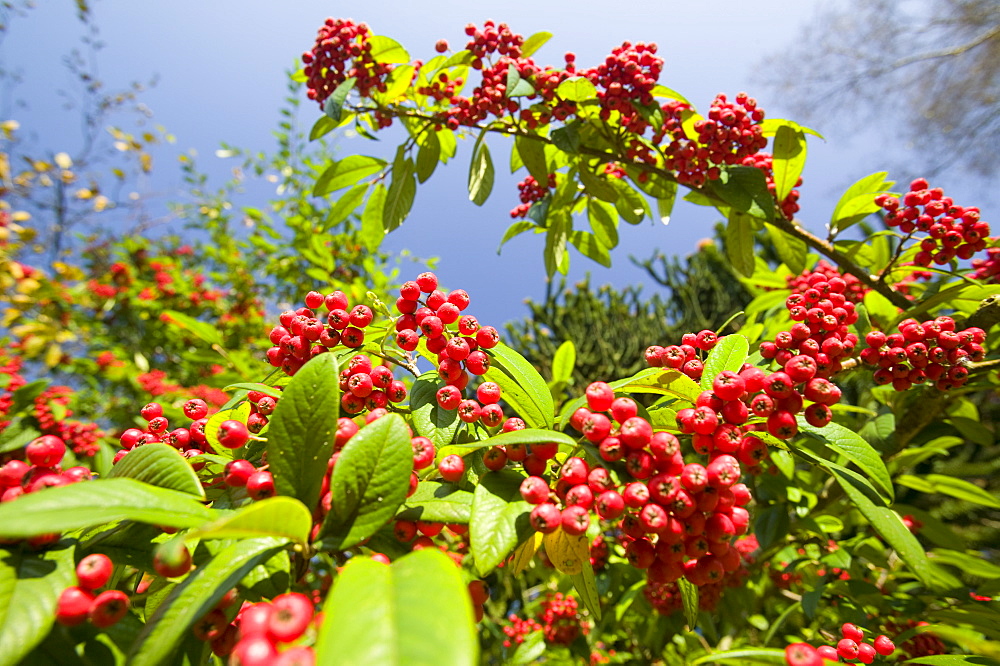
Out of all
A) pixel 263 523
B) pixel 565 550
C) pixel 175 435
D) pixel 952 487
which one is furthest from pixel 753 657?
pixel 952 487

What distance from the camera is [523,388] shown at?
48.1 inches

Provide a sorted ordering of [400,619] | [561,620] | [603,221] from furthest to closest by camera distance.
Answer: [561,620] < [603,221] < [400,619]

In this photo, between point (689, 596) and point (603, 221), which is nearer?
point (689, 596)

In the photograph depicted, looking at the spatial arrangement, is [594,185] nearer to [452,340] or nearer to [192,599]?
[452,340]

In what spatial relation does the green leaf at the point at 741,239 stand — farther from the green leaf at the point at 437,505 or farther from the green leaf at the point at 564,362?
the green leaf at the point at 437,505

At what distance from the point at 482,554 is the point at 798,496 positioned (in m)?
2.55

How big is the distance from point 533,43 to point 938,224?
2.18 m

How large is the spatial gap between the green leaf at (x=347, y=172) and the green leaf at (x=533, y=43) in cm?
102

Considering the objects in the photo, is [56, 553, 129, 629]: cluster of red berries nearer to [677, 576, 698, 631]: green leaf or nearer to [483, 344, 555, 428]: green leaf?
[483, 344, 555, 428]: green leaf

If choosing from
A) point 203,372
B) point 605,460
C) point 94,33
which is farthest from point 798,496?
point 94,33

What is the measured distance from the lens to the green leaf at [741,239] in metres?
2.59

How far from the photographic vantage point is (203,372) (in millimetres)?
4816

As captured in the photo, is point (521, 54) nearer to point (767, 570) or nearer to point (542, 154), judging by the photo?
point (542, 154)

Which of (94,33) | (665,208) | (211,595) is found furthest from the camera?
(94,33)
